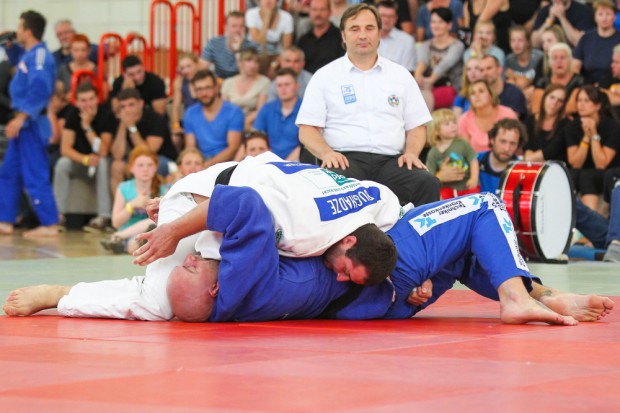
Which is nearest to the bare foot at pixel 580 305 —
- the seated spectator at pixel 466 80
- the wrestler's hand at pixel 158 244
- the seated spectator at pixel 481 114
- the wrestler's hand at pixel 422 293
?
the wrestler's hand at pixel 422 293

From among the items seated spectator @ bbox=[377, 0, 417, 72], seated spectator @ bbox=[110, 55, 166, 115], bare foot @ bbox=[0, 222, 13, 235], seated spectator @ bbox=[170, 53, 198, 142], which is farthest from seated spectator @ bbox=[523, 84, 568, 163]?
bare foot @ bbox=[0, 222, 13, 235]

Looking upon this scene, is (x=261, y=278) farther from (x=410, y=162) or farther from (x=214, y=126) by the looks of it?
(x=214, y=126)

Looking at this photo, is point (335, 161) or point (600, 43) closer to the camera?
point (335, 161)

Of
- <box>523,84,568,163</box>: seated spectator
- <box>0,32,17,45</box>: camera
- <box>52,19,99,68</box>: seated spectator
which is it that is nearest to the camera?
<box>523,84,568,163</box>: seated spectator

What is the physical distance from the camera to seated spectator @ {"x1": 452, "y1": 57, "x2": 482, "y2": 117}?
1031cm

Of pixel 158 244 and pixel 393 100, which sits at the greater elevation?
pixel 393 100

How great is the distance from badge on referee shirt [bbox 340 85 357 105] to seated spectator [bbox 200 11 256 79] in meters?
5.40

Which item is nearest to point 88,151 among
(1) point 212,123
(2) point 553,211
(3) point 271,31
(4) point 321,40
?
(1) point 212,123

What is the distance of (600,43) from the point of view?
10562mm

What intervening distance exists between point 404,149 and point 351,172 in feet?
3.20

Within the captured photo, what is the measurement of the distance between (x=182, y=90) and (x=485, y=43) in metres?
3.55

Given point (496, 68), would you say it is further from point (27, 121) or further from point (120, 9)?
point (120, 9)

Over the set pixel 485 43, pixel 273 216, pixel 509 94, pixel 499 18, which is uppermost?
pixel 499 18

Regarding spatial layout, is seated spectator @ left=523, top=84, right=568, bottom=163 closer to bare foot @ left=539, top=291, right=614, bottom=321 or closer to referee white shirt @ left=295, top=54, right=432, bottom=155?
referee white shirt @ left=295, top=54, right=432, bottom=155
